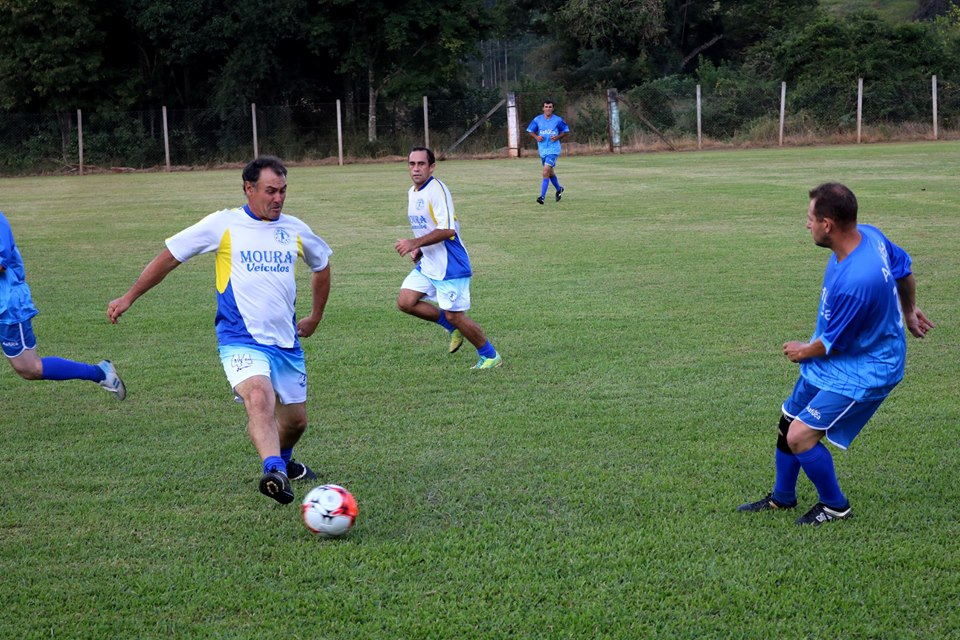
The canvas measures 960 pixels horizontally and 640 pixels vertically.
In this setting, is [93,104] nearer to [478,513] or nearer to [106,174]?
[106,174]

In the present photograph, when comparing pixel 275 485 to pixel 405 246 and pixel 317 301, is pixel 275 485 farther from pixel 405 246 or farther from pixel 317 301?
pixel 405 246

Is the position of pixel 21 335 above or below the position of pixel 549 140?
below

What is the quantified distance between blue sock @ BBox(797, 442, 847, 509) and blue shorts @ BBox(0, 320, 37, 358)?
4878mm

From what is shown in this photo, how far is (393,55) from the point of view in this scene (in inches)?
1666

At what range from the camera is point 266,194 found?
5.31 meters

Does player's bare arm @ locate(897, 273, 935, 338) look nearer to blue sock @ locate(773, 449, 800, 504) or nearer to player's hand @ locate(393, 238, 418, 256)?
blue sock @ locate(773, 449, 800, 504)

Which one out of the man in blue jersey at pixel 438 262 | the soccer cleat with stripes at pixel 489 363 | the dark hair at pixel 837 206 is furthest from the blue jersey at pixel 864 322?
the man in blue jersey at pixel 438 262

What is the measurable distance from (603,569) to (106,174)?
35.7m

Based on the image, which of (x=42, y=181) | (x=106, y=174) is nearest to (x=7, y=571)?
(x=42, y=181)

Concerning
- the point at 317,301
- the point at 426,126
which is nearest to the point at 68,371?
the point at 317,301

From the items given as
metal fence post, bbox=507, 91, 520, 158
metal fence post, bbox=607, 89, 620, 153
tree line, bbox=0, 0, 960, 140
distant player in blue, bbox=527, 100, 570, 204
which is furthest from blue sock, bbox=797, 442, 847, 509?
tree line, bbox=0, 0, 960, 140

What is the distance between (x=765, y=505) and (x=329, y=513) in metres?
2.09

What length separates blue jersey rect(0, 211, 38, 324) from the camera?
6426mm

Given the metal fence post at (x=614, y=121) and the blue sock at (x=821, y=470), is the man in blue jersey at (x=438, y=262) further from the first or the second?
the metal fence post at (x=614, y=121)
